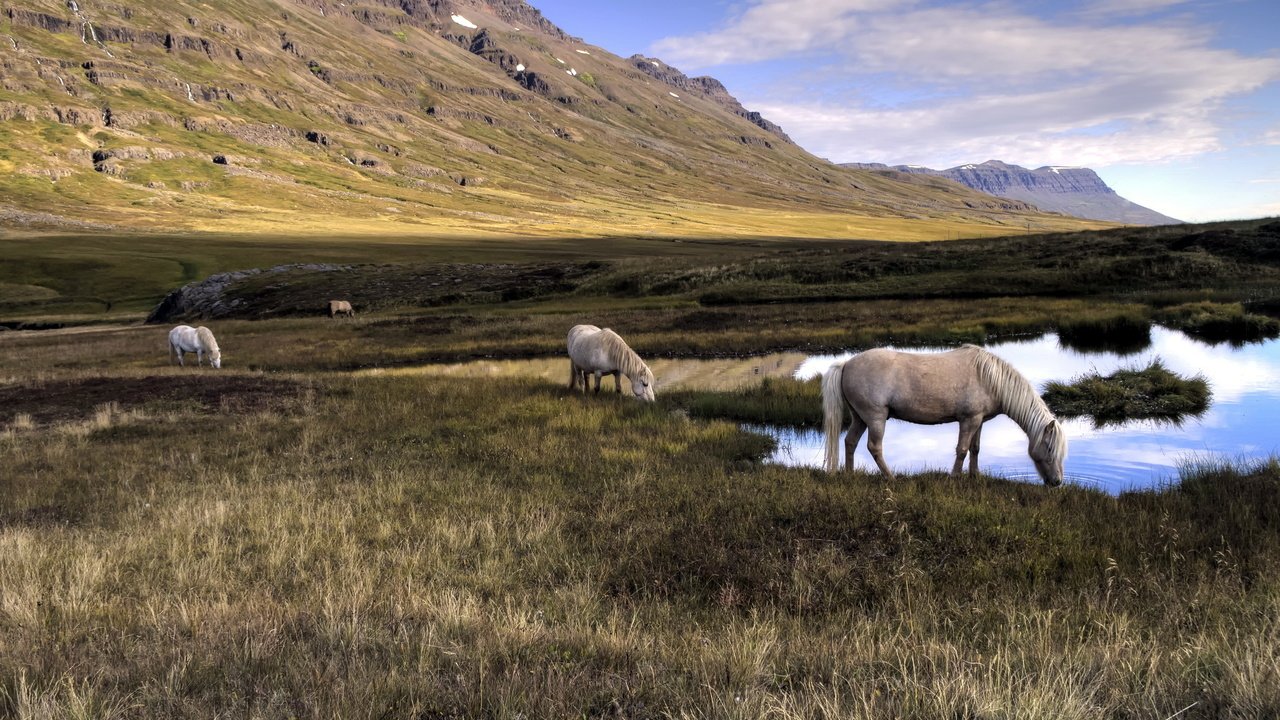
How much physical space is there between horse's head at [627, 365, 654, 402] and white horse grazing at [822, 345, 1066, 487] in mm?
7846

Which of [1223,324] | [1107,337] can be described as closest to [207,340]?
[1107,337]

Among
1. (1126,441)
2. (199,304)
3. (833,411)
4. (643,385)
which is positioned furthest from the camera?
(199,304)

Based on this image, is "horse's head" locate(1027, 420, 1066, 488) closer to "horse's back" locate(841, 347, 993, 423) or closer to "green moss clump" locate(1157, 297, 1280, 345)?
"horse's back" locate(841, 347, 993, 423)

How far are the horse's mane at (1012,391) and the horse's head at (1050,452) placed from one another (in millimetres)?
198

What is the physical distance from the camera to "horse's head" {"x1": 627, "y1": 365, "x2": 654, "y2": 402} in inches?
716

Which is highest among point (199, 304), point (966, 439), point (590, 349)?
point (590, 349)

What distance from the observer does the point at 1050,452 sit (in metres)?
10.2

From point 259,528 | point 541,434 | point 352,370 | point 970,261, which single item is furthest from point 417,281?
point 259,528

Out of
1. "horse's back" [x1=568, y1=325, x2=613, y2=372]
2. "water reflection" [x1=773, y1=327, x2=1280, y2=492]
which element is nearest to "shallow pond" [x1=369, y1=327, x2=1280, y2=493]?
"water reflection" [x1=773, y1=327, x2=1280, y2=492]

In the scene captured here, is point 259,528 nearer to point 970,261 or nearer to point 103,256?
point 970,261

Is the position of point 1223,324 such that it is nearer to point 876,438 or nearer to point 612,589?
point 876,438

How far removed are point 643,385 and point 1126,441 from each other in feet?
36.8

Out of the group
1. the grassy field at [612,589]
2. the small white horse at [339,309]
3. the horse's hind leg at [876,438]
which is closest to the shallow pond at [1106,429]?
the horse's hind leg at [876,438]

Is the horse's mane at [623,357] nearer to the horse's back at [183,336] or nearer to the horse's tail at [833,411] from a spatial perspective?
the horse's tail at [833,411]
